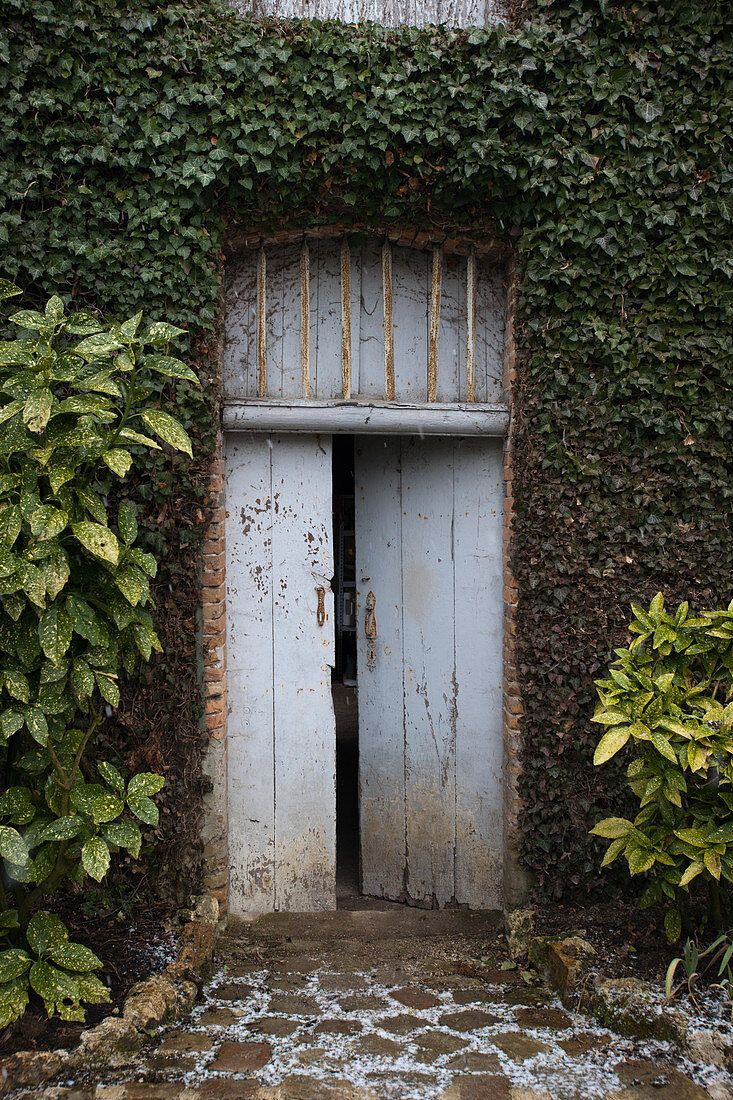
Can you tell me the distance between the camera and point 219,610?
3230mm

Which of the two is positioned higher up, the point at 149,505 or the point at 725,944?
the point at 149,505

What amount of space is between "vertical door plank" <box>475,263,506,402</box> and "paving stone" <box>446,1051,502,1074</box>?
265 centimetres

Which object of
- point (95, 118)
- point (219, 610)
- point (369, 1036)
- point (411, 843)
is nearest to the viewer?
point (369, 1036)

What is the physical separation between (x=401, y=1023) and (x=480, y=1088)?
444mm

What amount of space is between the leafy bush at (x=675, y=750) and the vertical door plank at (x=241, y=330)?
2.03 metres

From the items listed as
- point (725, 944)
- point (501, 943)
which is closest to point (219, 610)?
point (501, 943)

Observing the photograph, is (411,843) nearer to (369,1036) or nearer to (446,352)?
(369,1036)

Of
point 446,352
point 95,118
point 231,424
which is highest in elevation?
point 95,118

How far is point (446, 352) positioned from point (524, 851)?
2343mm

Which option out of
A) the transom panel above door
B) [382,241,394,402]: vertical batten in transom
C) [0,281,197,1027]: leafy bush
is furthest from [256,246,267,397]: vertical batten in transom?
[0,281,197,1027]: leafy bush

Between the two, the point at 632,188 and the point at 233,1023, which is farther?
the point at 632,188

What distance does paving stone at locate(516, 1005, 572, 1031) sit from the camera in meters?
2.55

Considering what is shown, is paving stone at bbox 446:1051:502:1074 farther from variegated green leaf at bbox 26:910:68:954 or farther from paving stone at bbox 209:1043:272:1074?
variegated green leaf at bbox 26:910:68:954

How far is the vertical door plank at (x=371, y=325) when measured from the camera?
3320 millimetres
